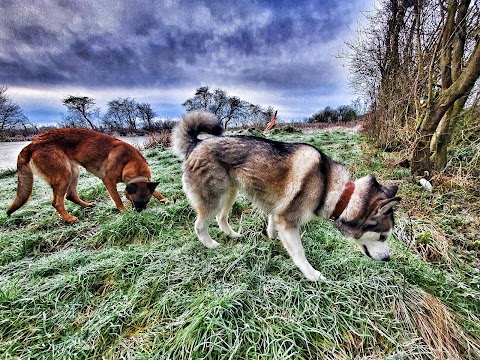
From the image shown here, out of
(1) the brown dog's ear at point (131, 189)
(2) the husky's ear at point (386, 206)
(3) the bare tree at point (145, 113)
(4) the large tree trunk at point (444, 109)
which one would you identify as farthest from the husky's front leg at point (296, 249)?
(3) the bare tree at point (145, 113)

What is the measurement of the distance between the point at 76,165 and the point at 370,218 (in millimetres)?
5121

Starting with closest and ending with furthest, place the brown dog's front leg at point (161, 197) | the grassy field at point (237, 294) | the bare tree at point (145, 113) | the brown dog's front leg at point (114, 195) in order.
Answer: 1. the grassy field at point (237, 294)
2. the brown dog's front leg at point (114, 195)
3. the brown dog's front leg at point (161, 197)
4. the bare tree at point (145, 113)

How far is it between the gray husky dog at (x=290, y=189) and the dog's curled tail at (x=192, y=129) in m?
0.19

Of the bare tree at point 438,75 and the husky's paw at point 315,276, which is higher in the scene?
the bare tree at point 438,75

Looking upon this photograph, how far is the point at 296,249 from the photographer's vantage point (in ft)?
8.37

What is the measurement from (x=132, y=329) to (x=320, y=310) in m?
1.72

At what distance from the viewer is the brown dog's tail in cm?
359

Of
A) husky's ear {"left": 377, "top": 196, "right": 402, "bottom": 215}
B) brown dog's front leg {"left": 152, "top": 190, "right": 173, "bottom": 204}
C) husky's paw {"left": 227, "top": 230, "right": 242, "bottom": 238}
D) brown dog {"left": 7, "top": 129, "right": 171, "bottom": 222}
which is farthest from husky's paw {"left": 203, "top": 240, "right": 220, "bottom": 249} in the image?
husky's ear {"left": 377, "top": 196, "right": 402, "bottom": 215}

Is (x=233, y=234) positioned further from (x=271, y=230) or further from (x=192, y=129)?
(x=192, y=129)

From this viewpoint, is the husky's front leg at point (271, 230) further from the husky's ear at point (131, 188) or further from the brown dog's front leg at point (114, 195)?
the brown dog's front leg at point (114, 195)

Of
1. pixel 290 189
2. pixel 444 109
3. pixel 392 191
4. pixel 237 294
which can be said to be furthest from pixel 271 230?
pixel 444 109

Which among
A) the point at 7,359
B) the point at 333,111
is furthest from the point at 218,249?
the point at 333,111

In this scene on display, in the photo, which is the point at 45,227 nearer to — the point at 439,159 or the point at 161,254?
the point at 161,254

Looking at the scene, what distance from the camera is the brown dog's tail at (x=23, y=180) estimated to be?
359cm
